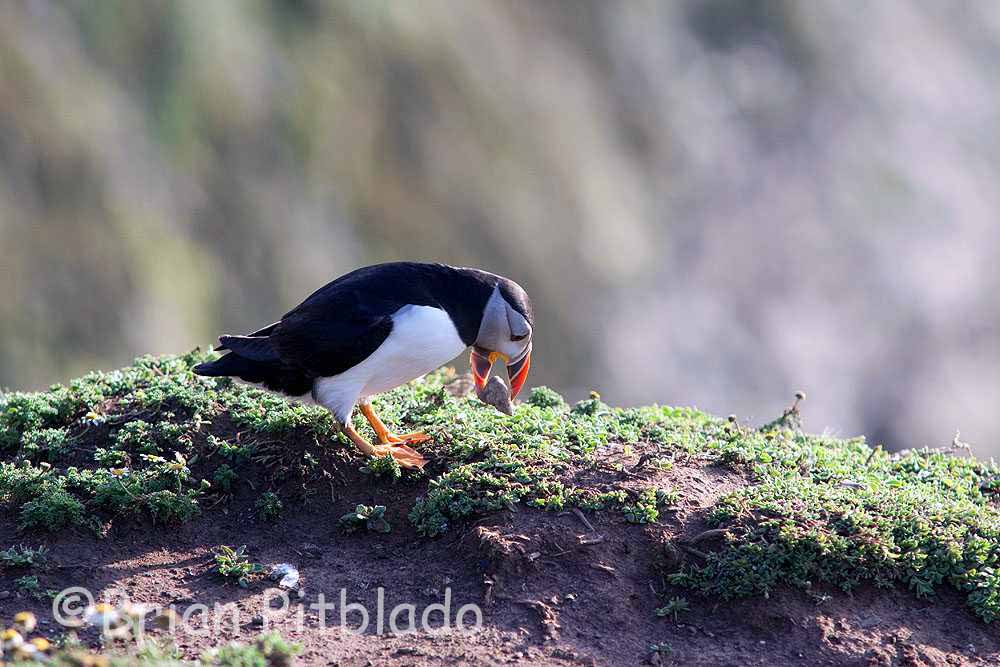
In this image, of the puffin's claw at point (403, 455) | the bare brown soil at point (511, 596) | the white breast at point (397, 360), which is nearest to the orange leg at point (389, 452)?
the puffin's claw at point (403, 455)

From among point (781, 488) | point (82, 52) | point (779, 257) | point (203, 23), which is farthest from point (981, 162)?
point (781, 488)

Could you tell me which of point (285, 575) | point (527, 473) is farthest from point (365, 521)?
point (527, 473)

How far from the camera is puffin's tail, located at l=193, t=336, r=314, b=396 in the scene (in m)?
5.76

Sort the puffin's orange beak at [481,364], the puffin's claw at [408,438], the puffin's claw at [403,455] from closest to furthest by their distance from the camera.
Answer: the puffin's claw at [403,455]
the puffin's claw at [408,438]
the puffin's orange beak at [481,364]

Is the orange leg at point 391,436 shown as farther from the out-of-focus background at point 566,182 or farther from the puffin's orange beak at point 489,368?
the out-of-focus background at point 566,182

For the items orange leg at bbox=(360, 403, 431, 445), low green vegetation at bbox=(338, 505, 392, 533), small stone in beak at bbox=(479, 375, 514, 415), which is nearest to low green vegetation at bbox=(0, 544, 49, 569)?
low green vegetation at bbox=(338, 505, 392, 533)

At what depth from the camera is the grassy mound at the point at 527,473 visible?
510 centimetres

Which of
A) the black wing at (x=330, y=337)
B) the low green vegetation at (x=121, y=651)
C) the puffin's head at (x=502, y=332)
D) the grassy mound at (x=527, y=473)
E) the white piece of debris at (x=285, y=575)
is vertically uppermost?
the puffin's head at (x=502, y=332)

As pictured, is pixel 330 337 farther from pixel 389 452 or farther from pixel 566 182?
pixel 566 182

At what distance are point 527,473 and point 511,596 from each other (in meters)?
0.77

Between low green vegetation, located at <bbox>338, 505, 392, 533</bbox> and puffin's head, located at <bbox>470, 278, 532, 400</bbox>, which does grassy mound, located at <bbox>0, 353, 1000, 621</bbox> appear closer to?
low green vegetation, located at <bbox>338, 505, 392, 533</bbox>

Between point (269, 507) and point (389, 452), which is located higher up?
point (389, 452)

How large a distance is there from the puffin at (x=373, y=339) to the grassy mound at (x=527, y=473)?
28 cm

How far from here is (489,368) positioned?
6.25m
